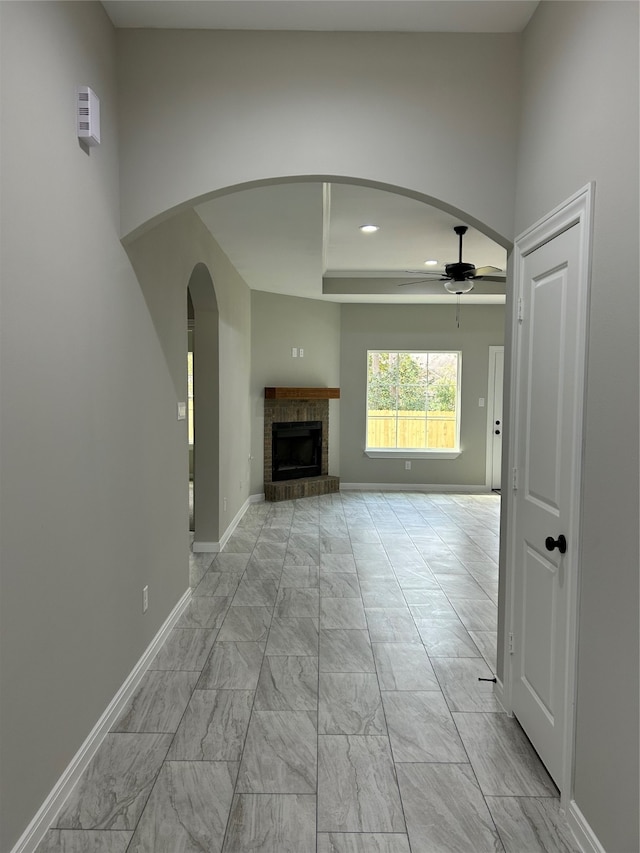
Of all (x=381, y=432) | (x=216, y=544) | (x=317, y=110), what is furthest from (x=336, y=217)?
(x=381, y=432)

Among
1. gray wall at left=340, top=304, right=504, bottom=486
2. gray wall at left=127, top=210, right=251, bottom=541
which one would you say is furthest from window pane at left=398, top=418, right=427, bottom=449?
gray wall at left=127, top=210, right=251, bottom=541

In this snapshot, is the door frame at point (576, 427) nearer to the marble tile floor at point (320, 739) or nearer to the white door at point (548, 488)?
the white door at point (548, 488)

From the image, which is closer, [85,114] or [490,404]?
[85,114]

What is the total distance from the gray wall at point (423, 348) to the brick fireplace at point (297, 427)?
1.17 ft

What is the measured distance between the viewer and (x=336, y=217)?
4.73 m

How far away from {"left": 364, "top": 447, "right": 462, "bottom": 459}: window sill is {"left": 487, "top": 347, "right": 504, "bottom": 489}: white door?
19.5 inches

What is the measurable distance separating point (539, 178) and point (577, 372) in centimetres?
84

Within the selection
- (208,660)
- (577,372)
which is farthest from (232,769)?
(577,372)

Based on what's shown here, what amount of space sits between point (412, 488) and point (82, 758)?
6509 mm

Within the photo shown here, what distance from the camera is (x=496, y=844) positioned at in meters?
1.71

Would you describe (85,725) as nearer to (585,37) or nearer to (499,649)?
(499,649)

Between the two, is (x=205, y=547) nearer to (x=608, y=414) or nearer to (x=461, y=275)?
(x=461, y=275)

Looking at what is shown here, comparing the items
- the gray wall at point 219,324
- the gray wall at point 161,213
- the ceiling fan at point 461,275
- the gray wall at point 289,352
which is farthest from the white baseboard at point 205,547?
the ceiling fan at point 461,275

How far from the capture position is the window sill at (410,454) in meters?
8.09
